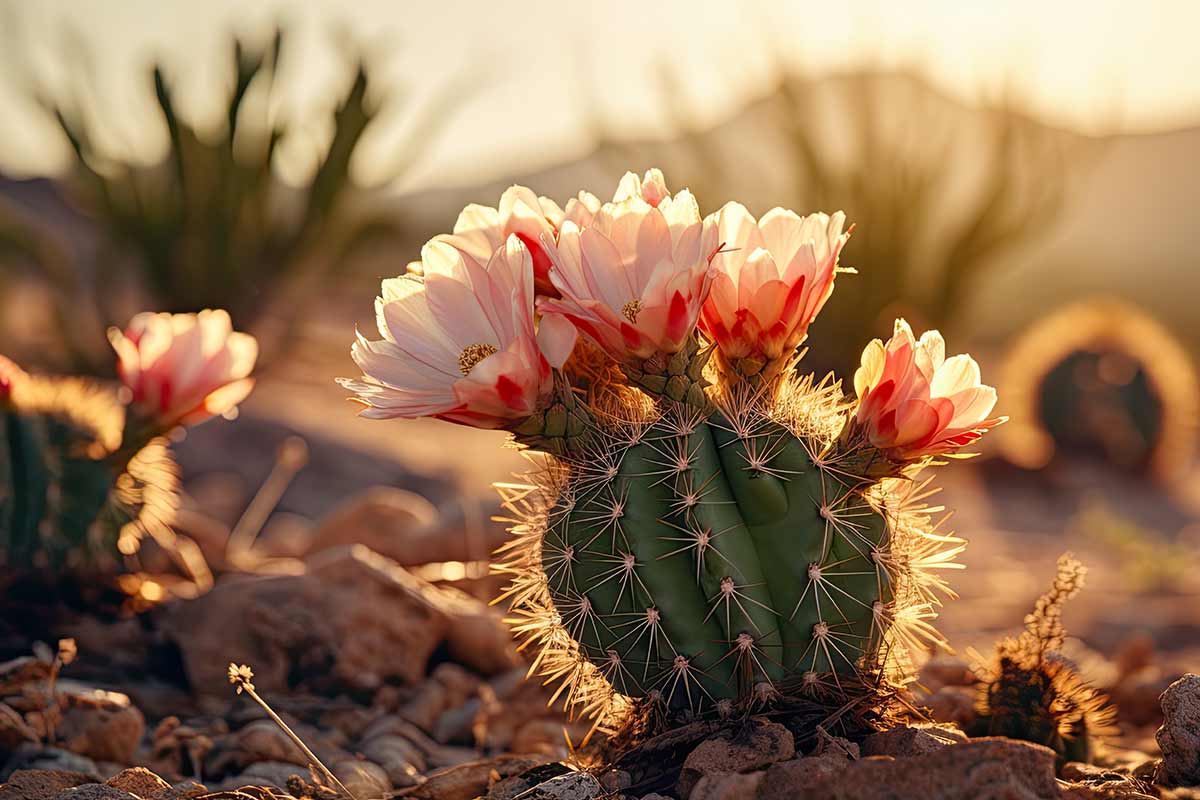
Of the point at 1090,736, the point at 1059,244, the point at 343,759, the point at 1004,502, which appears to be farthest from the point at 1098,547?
the point at 1059,244

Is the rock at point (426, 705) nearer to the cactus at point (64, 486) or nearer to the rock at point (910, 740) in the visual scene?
the cactus at point (64, 486)

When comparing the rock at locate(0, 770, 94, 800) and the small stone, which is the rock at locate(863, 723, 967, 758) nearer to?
the small stone

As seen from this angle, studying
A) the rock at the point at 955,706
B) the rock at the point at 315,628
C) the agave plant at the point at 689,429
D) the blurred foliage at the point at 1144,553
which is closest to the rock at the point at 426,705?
the rock at the point at 315,628

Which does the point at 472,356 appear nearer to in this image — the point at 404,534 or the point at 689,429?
the point at 689,429

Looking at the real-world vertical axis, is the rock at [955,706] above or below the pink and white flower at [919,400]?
below

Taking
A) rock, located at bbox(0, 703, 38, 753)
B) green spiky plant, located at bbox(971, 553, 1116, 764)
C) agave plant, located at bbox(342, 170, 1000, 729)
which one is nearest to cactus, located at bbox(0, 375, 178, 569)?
rock, located at bbox(0, 703, 38, 753)

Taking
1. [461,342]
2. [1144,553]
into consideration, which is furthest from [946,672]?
[1144,553]
